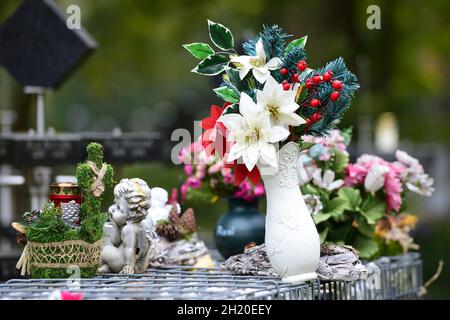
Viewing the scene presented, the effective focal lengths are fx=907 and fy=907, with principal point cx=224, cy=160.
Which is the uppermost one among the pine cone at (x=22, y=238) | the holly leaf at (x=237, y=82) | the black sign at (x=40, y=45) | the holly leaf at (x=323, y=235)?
the black sign at (x=40, y=45)

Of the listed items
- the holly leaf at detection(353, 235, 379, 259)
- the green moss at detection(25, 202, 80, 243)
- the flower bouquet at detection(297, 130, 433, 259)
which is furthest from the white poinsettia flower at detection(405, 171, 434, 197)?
the green moss at detection(25, 202, 80, 243)

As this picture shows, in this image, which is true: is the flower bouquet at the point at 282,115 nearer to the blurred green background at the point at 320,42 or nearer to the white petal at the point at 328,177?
the white petal at the point at 328,177

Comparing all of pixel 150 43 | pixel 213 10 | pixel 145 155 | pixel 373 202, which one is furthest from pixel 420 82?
pixel 373 202

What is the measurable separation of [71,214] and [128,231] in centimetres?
28

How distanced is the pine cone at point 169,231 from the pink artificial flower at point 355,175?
3.17 ft

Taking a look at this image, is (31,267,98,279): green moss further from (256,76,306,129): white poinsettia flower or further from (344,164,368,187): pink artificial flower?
(344,164,368,187): pink artificial flower

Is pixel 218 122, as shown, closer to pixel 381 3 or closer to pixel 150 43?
pixel 381 3

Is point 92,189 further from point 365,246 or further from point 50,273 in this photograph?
point 365,246

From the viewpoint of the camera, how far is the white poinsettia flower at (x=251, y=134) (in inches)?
143

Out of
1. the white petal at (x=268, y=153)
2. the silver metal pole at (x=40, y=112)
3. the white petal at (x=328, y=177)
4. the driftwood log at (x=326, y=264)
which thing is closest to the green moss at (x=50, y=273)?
the driftwood log at (x=326, y=264)

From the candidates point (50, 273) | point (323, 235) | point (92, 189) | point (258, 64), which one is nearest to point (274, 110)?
point (258, 64)

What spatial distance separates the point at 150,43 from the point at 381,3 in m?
5.45

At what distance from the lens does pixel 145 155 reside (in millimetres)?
6621

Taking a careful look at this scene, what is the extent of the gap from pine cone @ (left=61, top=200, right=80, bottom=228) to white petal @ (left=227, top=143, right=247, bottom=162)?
769 millimetres
